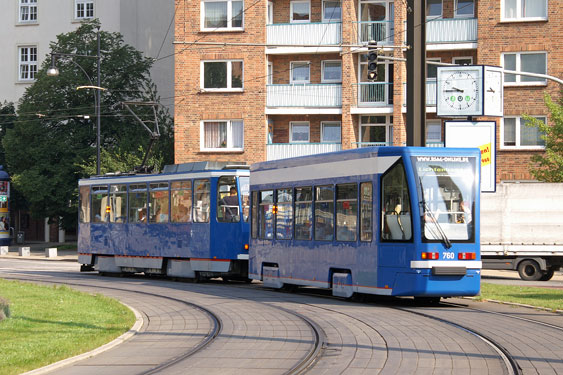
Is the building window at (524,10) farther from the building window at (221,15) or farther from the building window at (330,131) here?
the building window at (221,15)

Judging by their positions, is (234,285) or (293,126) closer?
(234,285)

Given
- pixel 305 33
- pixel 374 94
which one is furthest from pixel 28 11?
pixel 374 94

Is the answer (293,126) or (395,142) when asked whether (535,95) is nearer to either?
(395,142)

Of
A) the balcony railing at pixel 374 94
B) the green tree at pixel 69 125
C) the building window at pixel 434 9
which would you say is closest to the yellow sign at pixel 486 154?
the balcony railing at pixel 374 94

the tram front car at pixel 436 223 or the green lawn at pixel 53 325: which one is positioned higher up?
the tram front car at pixel 436 223

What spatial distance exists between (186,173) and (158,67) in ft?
115

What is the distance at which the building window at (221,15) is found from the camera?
46.3 metres

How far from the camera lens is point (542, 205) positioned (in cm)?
3088

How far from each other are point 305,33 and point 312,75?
6.60ft

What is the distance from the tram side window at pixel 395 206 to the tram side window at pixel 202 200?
8760mm

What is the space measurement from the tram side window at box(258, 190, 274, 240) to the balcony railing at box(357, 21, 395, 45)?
22993mm

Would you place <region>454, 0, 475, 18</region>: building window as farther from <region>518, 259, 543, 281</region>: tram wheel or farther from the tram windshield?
the tram windshield

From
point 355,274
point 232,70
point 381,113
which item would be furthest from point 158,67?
point 355,274

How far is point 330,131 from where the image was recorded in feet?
153
